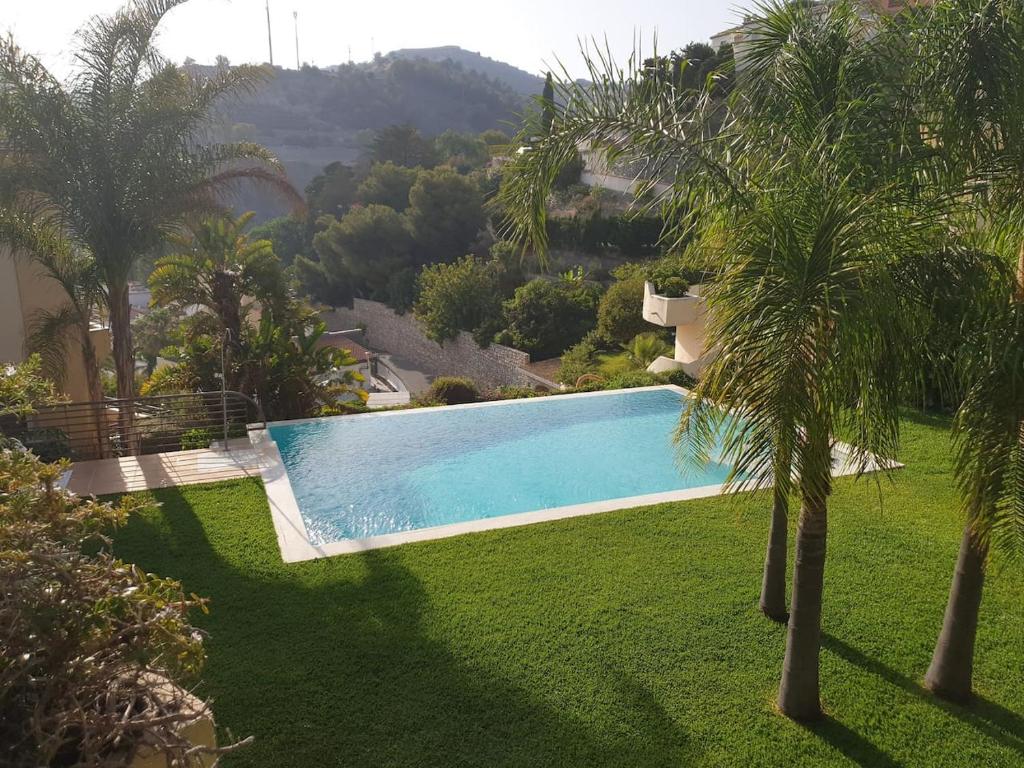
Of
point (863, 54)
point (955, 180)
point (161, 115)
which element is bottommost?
point (955, 180)

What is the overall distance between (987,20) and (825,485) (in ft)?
8.70

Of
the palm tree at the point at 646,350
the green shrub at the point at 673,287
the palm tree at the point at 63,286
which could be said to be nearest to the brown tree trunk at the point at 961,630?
the palm tree at the point at 63,286

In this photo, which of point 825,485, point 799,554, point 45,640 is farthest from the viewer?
point 799,554

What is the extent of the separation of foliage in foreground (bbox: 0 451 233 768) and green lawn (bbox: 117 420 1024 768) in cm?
191

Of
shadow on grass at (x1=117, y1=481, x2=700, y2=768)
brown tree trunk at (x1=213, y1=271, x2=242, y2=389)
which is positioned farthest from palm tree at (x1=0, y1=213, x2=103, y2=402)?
shadow on grass at (x1=117, y1=481, x2=700, y2=768)

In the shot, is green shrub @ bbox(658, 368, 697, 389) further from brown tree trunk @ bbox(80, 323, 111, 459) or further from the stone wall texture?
brown tree trunk @ bbox(80, 323, 111, 459)

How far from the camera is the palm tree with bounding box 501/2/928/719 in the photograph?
378 centimetres

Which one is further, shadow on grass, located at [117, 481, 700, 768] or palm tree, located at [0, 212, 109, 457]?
palm tree, located at [0, 212, 109, 457]

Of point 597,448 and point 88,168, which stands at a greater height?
point 88,168

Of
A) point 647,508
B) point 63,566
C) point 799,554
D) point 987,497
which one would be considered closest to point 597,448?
point 647,508

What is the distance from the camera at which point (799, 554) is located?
4.96 metres

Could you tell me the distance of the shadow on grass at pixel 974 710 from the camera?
497cm

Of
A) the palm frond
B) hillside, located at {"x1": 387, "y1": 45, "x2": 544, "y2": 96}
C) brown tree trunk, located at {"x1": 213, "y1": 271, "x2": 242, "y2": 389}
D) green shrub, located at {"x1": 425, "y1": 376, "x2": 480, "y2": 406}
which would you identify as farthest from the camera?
hillside, located at {"x1": 387, "y1": 45, "x2": 544, "y2": 96}

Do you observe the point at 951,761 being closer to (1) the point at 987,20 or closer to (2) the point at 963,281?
(2) the point at 963,281
